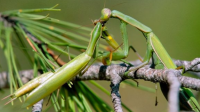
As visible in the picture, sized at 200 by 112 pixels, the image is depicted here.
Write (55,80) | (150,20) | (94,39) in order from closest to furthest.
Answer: (55,80) → (94,39) → (150,20)

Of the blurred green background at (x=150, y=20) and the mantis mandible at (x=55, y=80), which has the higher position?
the blurred green background at (x=150, y=20)

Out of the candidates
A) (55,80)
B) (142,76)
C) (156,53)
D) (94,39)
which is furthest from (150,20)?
(55,80)

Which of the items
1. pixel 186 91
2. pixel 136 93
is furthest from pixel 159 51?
pixel 136 93

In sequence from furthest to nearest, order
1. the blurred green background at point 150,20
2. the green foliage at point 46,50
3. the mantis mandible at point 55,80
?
the blurred green background at point 150,20, the green foliage at point 46,50, the mantis mandible at point 55,80

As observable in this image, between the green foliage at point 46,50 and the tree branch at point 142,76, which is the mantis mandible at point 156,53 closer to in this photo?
the tree branch at point 142,76

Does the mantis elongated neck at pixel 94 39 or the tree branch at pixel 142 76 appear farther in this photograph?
the mantis elongated neck at pixel 94 39

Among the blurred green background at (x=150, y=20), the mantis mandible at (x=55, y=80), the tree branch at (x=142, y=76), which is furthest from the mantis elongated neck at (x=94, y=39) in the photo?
the blurred green background at (x=150, y=20)

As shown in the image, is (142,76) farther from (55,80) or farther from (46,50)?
(46,50)

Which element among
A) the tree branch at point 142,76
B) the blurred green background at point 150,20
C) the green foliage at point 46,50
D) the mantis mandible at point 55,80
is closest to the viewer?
the tree branch at point 142,76
